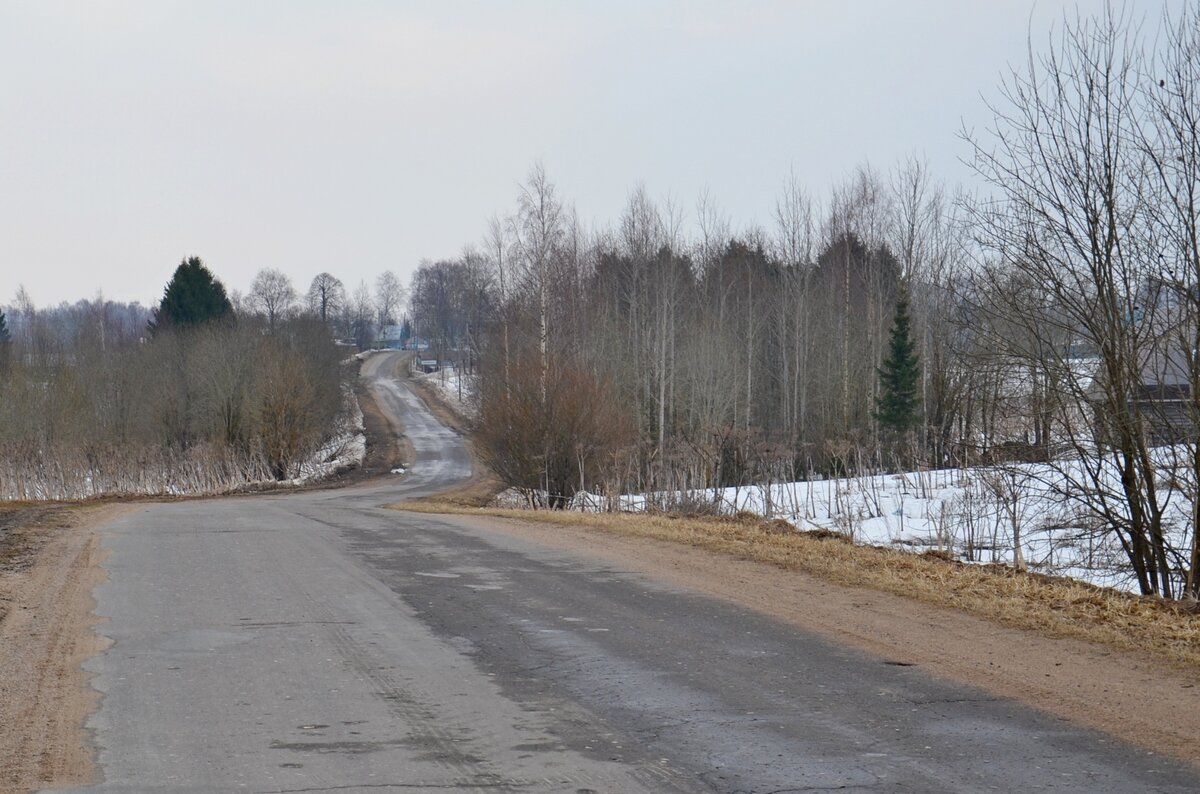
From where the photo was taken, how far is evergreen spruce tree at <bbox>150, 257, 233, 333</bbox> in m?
78.1

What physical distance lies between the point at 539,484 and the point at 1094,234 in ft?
63.8

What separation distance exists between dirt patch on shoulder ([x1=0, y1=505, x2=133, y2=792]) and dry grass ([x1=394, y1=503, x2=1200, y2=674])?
22.8ft

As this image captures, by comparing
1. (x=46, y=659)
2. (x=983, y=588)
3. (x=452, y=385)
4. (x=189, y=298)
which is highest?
(x=189, y=298)

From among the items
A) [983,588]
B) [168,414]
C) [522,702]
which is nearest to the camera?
[522,702]

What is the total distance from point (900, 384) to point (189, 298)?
51869 millimetres

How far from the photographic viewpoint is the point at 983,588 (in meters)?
10.4

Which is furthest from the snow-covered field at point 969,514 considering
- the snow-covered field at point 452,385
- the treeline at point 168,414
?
the snow-covered field at point 452,385

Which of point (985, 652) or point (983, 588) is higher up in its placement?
point (983, 588)

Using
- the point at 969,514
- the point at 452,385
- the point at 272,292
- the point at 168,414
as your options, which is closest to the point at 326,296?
the point at 272,292

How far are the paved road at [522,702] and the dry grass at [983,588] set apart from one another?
1.92 metres

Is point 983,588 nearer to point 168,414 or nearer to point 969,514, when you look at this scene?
point 969,514

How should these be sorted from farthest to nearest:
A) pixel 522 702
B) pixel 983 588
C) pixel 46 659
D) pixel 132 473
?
pixel 132 473 → pixel 983 588 → pixel 46 659 → pixel 522 702

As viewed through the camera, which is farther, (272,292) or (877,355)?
(272,292)

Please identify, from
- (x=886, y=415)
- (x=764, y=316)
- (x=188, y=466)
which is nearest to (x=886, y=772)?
(x=188, y=466)
